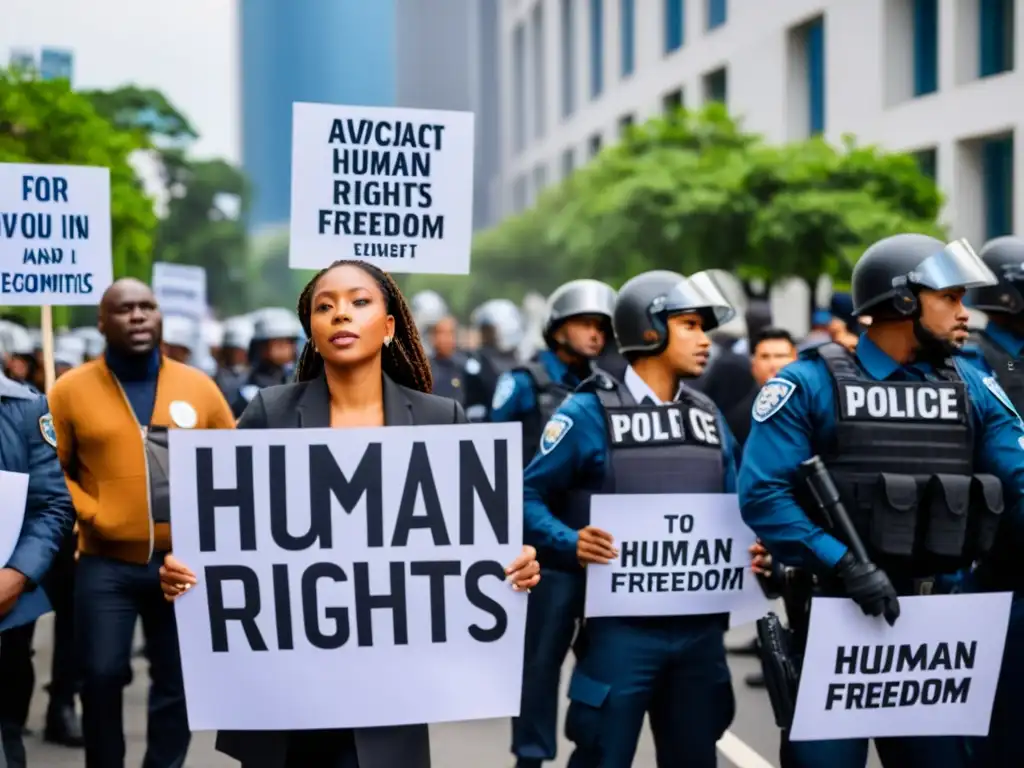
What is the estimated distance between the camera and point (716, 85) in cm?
4266

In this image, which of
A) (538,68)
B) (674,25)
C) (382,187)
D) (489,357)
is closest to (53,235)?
(382,187)

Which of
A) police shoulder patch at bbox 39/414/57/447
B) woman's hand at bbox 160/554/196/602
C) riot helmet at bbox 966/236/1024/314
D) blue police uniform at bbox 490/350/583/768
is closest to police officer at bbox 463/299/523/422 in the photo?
blue police uniform at bbox 490/350/583/768

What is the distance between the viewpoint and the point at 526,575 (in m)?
3.84

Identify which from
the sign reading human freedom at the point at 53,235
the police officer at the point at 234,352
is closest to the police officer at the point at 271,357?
the police officer at the point at 234,352

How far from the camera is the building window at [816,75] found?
35.4 meters

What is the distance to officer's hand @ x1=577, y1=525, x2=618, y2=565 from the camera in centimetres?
497

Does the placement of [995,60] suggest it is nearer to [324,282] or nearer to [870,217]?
[870,217]

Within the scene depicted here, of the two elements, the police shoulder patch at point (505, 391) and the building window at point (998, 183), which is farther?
the building window at point (998, 183)

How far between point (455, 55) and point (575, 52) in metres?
103

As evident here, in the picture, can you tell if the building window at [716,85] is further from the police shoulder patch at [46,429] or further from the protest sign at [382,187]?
the police shoulder patch at [46,429]

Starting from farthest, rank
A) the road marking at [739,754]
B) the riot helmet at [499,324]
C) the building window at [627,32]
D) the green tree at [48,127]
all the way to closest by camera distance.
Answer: the building window at [627,32] < the green tree at [48,127] < the riot helmet at [499,324] < the road marking at [739,754]

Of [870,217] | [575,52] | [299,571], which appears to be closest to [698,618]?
[299,571]

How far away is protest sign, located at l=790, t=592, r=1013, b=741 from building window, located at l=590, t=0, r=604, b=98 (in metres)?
53.3

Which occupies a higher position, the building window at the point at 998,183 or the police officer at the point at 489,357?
the building window at the point at 998,183
